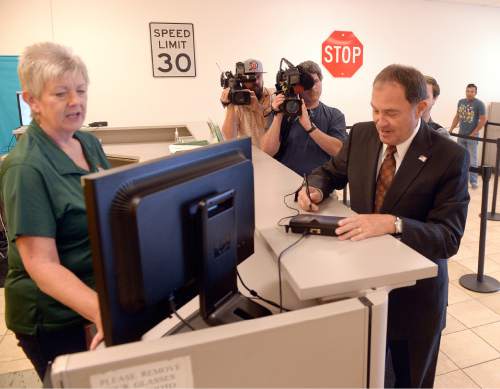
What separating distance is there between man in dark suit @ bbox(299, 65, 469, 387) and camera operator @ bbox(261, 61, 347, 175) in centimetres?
A: 89

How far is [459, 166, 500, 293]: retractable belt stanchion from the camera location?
2877mm

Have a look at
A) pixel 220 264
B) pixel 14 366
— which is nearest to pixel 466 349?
pixel 220 264

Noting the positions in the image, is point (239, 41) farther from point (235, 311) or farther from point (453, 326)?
point (235, 311)

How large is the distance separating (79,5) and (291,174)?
159 inches

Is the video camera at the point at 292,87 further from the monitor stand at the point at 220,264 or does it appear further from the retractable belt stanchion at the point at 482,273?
the retractable belt stanchion at the point at 482,273

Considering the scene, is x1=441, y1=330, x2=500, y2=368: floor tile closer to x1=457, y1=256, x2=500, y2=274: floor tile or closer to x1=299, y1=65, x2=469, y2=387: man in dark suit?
x1=299, y1=65, x2=469, y2=387: man in dark suit

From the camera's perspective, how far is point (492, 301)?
2801 mm

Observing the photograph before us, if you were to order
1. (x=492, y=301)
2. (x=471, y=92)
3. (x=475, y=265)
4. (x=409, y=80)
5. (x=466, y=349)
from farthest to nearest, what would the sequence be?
(x=471, y=92) < (x=475, y=265) < (x=492, y=301) < (x=466, y=349) < (x=409, y=80)

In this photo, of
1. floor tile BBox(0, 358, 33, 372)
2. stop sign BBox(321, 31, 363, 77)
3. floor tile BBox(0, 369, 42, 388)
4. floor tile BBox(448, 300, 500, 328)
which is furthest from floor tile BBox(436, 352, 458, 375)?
stop sign BBox(321, 31, 363, 77)

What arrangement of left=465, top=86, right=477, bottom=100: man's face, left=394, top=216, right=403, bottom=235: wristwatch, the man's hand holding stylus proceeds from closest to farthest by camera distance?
1. left=394, top=216, right=403, bottom=235: wristwatch
2. the man's hand holding stylus
3. left=465, top=86, right=477, bottom=100: man's face

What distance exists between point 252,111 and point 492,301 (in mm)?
2029

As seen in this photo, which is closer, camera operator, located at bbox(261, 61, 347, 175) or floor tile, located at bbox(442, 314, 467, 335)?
camera operator, located at bbox(261, 61, 347, 175)

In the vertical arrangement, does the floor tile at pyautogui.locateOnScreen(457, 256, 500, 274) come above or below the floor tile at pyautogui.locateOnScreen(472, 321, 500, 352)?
above

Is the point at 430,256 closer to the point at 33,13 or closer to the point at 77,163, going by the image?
the point at 77,163
